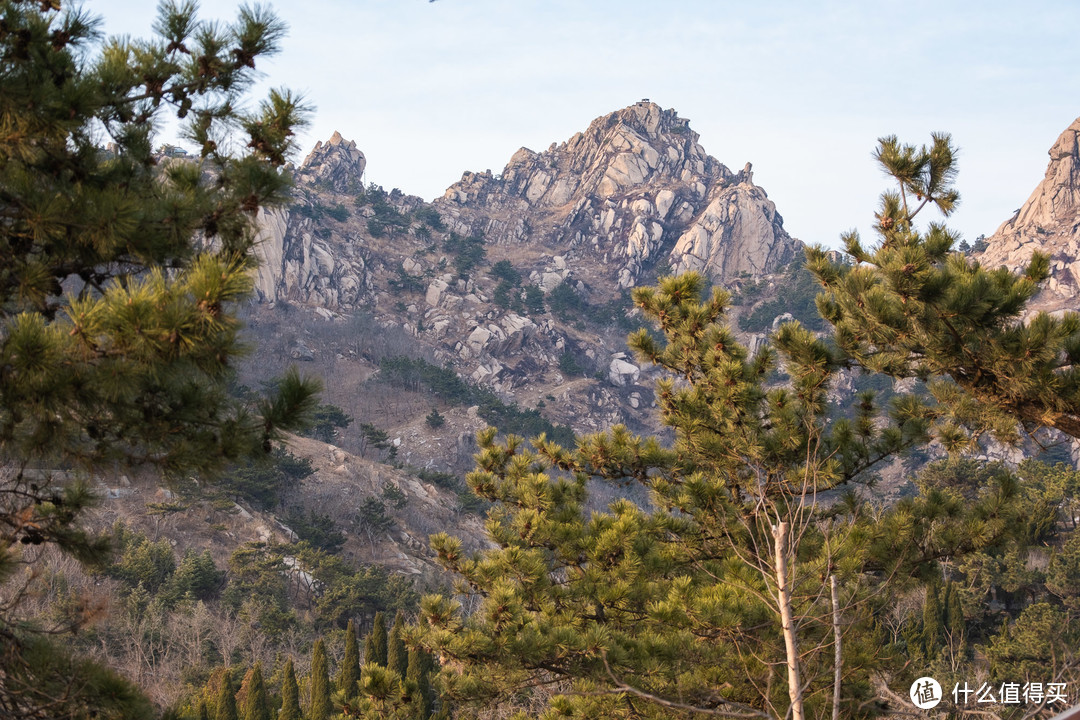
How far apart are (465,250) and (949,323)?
63490mm

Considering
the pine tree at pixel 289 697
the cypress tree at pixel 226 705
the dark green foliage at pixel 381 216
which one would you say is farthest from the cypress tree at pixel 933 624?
the dark green foliage at pixel 381 216

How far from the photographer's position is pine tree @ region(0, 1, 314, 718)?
3.24 metres

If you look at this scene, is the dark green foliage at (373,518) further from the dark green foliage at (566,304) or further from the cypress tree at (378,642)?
the dark green foliage at (566,304)

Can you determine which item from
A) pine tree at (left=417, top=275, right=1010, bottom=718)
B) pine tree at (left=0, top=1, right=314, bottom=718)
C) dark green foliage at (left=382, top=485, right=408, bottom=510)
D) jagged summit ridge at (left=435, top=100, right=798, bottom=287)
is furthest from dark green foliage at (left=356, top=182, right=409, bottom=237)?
pine tree at (left=0, top=1, right=314, bottom=718)

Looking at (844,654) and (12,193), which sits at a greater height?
(12,193)

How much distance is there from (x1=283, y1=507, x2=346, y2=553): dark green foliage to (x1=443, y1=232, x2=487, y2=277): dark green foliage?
1456 inches

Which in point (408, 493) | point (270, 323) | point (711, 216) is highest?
point (711, 216)

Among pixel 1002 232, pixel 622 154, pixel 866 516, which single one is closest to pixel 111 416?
pixel 866 516

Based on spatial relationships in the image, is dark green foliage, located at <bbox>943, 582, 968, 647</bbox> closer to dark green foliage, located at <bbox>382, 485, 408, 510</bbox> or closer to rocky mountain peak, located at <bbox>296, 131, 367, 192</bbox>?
dark green foliage, located at <bbox>382, 485, 408, 510</bbox>

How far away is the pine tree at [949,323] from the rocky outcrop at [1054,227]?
53.5m

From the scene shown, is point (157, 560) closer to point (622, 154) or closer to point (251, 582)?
point (251, 582)

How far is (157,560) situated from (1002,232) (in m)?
64.4

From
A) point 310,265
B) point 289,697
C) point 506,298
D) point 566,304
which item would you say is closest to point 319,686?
point 289,697

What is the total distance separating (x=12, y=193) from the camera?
12.7ft
